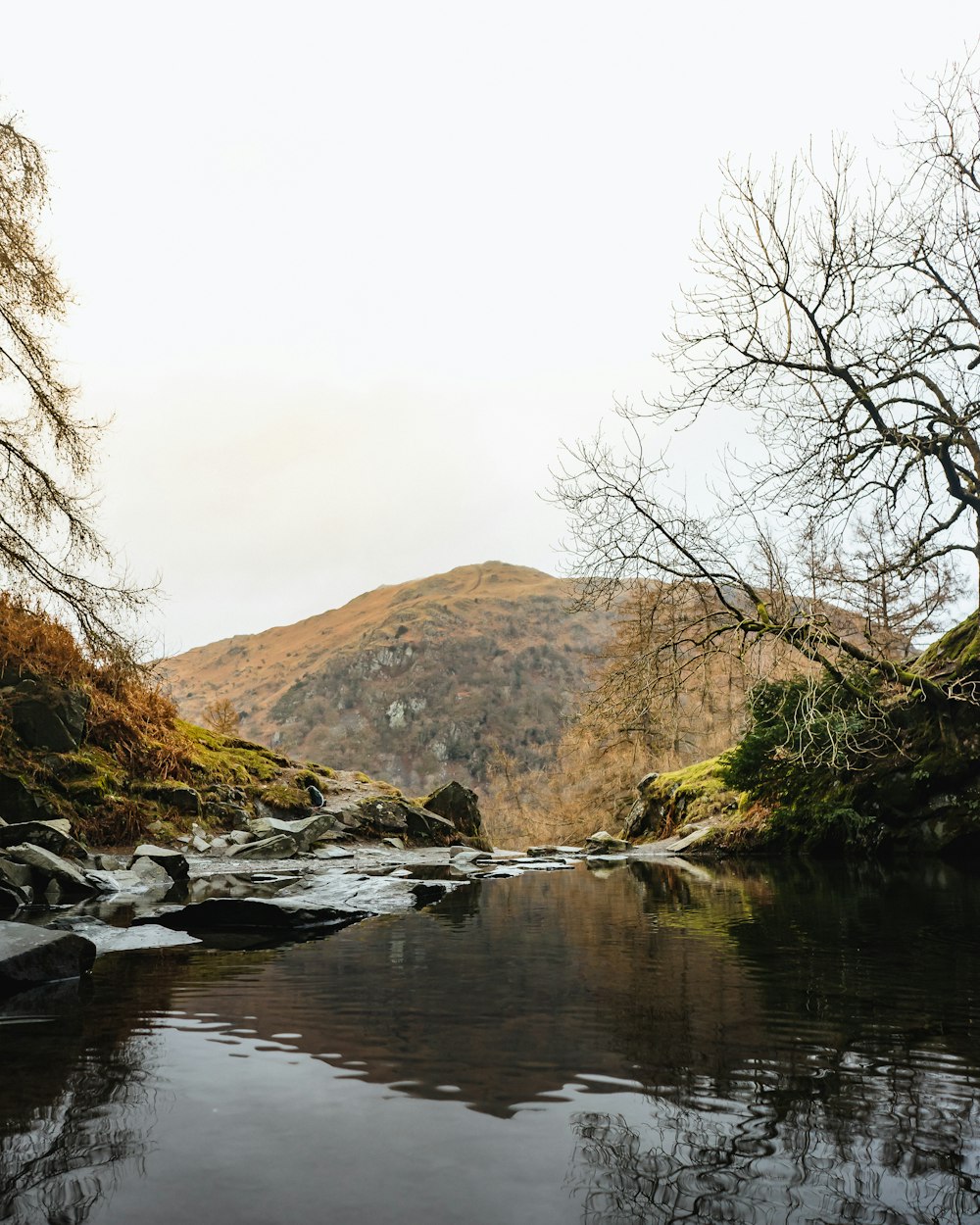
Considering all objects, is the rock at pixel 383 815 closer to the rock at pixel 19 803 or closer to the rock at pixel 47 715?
the rock at pixel 47 715

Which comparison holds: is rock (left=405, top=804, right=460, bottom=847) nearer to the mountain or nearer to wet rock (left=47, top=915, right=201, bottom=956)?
wet rock (left=47, top=915, right=201, bottom=956)

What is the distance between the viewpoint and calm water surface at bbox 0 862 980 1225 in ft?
6.47

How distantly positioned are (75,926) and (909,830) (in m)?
15.3

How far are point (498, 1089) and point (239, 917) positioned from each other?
448cm

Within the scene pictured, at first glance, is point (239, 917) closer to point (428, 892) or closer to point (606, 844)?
point (428, 892)

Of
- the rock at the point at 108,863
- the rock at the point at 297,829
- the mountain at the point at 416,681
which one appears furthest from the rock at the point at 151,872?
the mountain at the point at 416,681

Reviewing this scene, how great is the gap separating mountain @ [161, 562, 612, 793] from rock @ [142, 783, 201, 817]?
48.4 metres

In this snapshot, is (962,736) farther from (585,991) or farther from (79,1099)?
(79,1099)

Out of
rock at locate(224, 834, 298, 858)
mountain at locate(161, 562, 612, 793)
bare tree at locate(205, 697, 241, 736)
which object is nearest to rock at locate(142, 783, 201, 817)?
rock at locate(224, 834, 298, 858)

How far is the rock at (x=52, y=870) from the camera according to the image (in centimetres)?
819

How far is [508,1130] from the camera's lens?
236cm

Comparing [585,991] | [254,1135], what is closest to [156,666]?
[585,991]

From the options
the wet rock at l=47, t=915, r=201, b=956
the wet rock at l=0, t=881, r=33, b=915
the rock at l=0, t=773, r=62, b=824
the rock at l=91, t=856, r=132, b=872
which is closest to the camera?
the wet rock at l=47, t=915, r=201, b=956

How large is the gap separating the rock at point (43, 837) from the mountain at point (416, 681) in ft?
173
